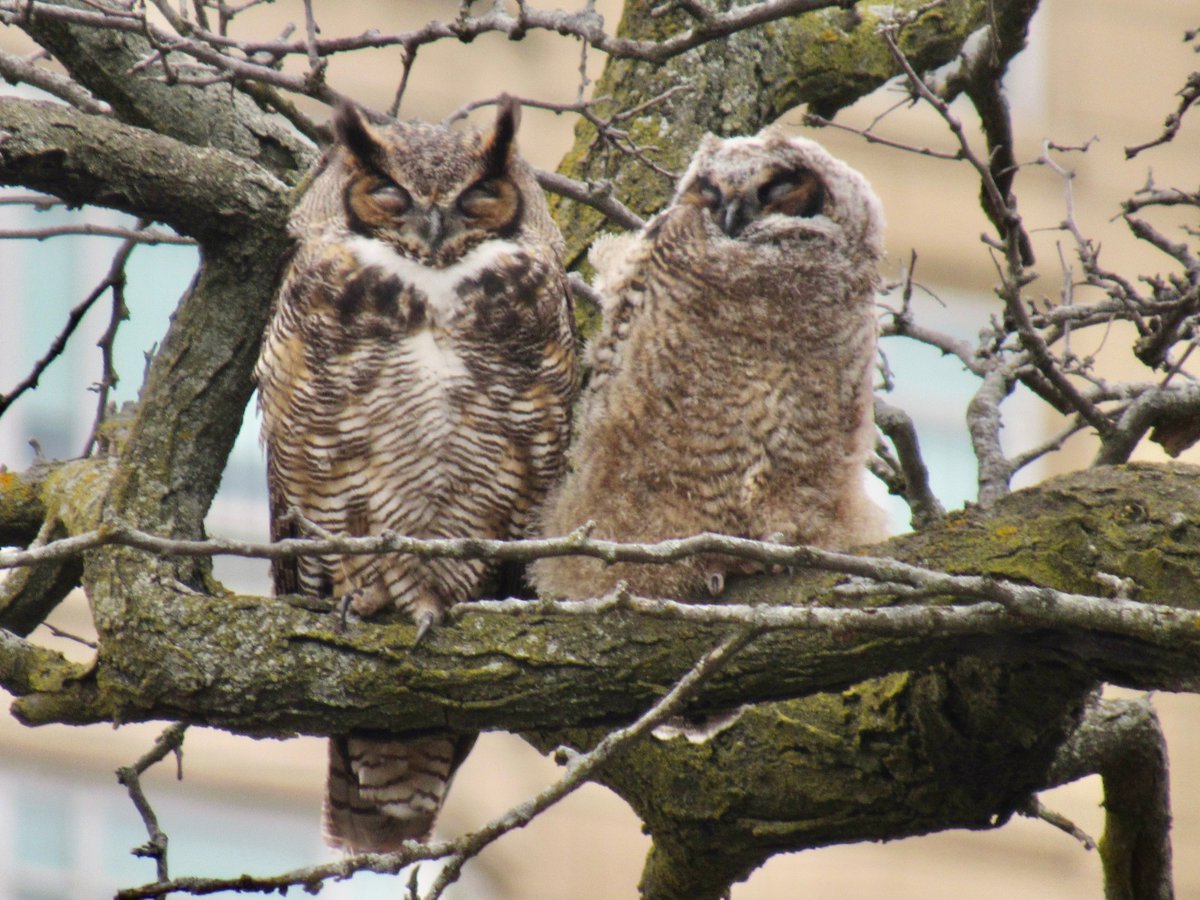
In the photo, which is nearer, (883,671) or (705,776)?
(883,671)

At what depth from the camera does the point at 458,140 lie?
2938 millimetres

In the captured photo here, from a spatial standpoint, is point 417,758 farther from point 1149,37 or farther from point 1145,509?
point 1149,37

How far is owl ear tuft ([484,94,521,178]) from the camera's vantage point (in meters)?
2.92

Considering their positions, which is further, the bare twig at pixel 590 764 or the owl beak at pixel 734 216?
the owl beak at pixel 734 216

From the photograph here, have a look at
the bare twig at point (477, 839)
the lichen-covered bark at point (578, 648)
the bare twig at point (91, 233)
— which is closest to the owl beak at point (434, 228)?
the bare twig at point (91, 233)

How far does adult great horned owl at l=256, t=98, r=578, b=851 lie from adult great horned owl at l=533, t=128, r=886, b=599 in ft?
0.44

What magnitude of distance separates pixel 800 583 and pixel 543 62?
21.0ft

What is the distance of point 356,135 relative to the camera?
2871mm

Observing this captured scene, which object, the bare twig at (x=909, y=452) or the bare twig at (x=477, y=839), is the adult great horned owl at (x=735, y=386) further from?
the bare twig at (x=477, y=839)

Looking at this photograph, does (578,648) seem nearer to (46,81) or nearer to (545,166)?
(46,81)

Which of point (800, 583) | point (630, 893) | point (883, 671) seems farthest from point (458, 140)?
point (630, 893)

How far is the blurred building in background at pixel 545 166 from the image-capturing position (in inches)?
297

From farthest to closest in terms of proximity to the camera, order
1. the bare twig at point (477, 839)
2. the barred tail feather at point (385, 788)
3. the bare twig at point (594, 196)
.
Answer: the barred tail feather at point (385, 788) < the bare twig at point (594, 196) < the bare twig at point (477, 839)

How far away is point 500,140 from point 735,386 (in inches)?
25.8
